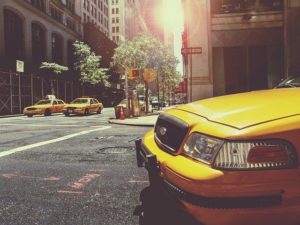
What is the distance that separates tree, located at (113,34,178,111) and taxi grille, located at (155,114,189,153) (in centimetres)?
4022

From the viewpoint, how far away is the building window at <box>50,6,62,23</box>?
1954 inches

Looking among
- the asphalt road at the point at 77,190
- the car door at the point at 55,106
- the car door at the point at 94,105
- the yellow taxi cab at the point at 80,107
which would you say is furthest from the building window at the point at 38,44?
the asphalt road at the point at 77,190

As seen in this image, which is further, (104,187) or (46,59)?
(46,59)

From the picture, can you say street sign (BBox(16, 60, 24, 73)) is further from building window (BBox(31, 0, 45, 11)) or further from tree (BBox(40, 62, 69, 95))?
building window (BBox(31, 0, 45, 11))

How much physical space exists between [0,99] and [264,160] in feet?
115

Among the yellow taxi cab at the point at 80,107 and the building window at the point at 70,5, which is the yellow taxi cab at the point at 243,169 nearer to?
the yellow taxi cab at the point at 80,107

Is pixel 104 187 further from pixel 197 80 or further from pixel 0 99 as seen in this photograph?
pixel 0 99

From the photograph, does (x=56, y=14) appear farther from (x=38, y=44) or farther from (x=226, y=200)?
(x=226, y=200)

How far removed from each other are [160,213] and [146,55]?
41679 millimetres

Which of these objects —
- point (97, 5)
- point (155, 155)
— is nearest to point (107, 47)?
point (97, 5)

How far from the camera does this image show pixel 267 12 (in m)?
19.2

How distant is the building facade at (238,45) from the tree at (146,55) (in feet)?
77.6

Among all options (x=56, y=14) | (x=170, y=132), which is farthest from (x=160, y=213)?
(x=56, y=14)

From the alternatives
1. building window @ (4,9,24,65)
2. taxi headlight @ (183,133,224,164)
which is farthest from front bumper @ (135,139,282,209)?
building window @ (4,9,24,65)
